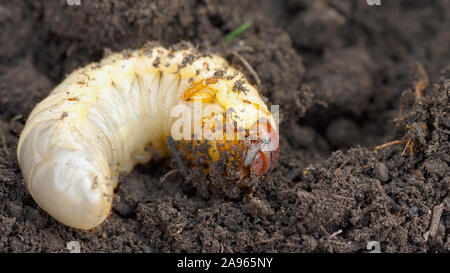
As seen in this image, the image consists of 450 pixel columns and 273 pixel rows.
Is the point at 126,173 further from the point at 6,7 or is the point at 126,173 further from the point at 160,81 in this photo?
the point at 6,7

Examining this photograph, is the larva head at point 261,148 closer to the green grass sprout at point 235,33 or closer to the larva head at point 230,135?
the larva head at point 230,135

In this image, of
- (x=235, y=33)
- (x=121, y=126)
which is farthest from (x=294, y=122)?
(x=121, y=126)

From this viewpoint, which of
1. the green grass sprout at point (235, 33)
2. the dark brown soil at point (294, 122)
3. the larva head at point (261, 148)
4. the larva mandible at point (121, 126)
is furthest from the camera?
the green grass sprout at point (235, 33)

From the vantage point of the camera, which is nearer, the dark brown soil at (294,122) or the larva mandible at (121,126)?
the larva mandible at (121,126)

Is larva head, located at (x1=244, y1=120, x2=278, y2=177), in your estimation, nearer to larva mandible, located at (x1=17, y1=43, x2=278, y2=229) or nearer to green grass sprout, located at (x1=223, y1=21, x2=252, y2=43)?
larva mandible, located at (x1=17, y1=43, x2=278, y2=229)

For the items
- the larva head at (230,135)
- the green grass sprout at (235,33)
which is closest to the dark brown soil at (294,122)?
the green grass sprout at (235,33)

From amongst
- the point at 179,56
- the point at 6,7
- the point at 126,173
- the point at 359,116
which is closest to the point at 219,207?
the point at 126,173
